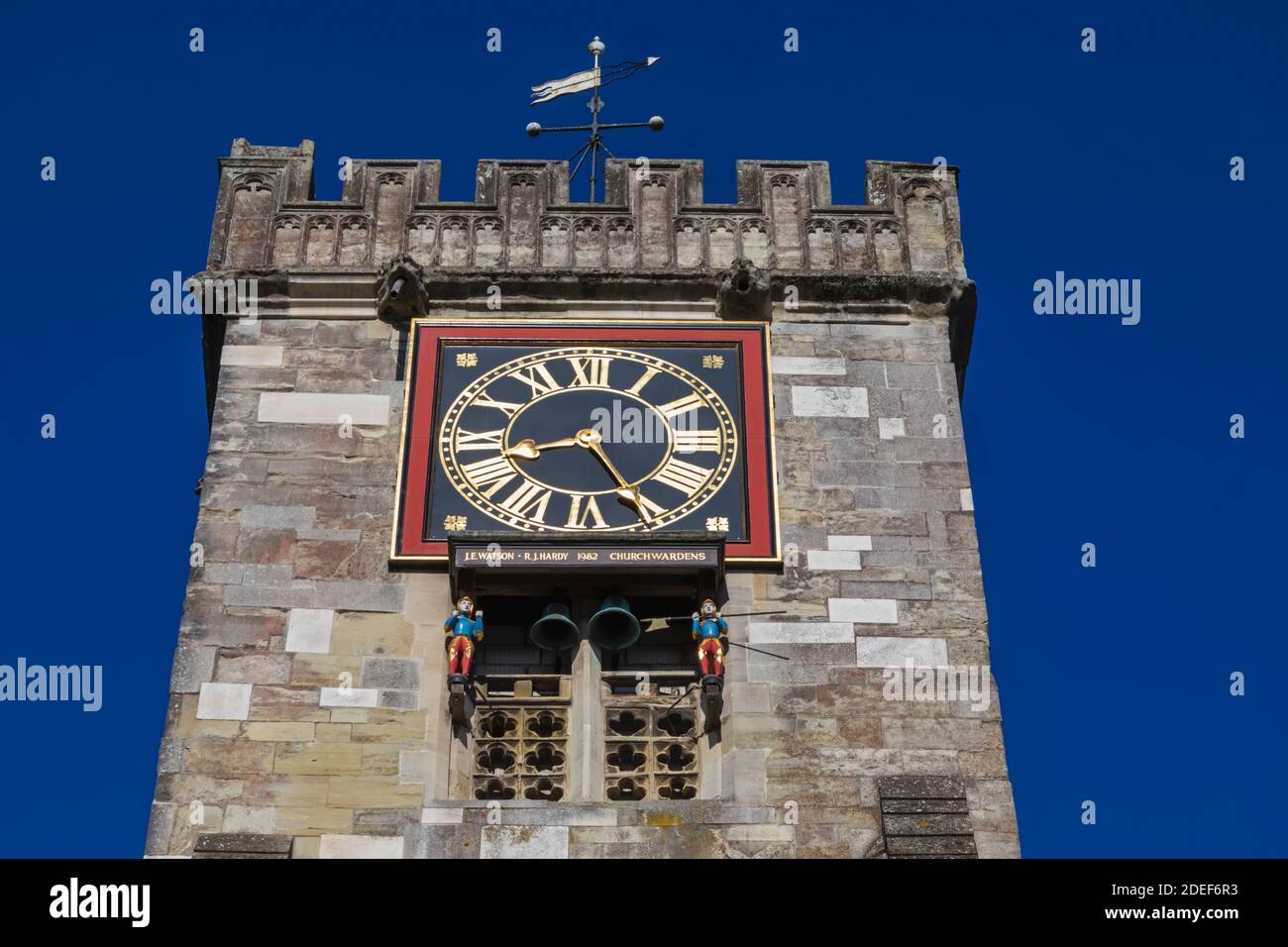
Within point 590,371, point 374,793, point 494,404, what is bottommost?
point 374,793

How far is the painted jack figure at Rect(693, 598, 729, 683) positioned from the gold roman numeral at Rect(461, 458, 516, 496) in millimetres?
2050

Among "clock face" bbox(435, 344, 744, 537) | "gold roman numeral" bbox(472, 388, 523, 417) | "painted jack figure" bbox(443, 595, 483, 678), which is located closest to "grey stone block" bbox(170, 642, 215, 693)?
"painted jack figure" bbox(443, 595, 483, 678)

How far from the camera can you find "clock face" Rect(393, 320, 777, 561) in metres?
20.7

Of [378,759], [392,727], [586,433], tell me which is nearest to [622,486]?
[586,433]

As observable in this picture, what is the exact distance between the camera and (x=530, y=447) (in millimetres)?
21328

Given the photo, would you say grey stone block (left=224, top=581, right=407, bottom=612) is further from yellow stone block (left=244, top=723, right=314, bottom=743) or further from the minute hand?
the minute hand

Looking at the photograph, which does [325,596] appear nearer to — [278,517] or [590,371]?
[278,517]

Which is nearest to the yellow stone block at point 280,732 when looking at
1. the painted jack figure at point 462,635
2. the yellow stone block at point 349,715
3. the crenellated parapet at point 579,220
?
the yellow stone block at point 349,715

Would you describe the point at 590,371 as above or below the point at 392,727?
above

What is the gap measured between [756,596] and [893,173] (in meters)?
5.39

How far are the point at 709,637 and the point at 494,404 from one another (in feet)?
10.5

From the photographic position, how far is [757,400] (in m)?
21.7
